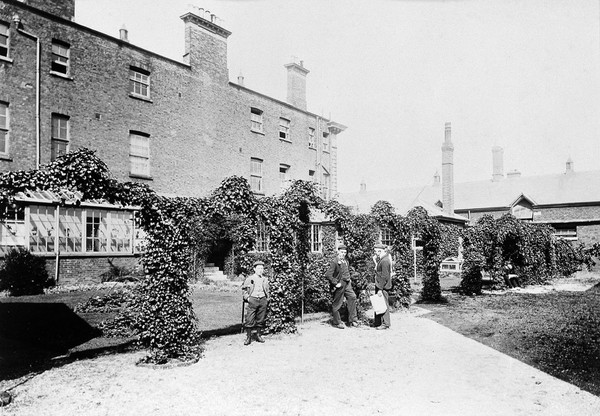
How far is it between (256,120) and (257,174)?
3.69 metres

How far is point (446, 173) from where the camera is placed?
36844mm

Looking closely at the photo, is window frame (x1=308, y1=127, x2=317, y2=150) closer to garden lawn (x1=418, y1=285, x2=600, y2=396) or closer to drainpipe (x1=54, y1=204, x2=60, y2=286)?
garden lawn (x1=418, y1=285, x2=600, y2=396)

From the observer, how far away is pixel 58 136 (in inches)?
720

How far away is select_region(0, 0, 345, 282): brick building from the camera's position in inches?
675

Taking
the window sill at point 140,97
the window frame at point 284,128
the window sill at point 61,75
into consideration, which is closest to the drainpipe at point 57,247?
the window sill at point 61,75

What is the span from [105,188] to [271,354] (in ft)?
14.8

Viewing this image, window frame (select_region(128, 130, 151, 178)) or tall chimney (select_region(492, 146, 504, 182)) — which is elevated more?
tall chimney (select_region(492, 146, 504, 182))

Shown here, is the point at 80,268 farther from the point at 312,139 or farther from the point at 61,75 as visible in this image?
the point at 312,139

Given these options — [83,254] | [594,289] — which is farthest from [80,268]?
[594,289]

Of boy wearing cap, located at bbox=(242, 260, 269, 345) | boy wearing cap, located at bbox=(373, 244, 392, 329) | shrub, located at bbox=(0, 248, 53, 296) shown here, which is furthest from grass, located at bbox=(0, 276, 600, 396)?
boy wearing cap, located at bbox=(373, 244, 392, 329)

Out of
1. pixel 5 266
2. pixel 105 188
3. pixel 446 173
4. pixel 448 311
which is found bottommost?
pixel 448 311

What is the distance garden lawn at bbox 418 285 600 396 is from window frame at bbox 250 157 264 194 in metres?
15.0

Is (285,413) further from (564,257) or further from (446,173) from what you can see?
(446,173)

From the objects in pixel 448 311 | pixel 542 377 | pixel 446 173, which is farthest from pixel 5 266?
pixel 446 173
